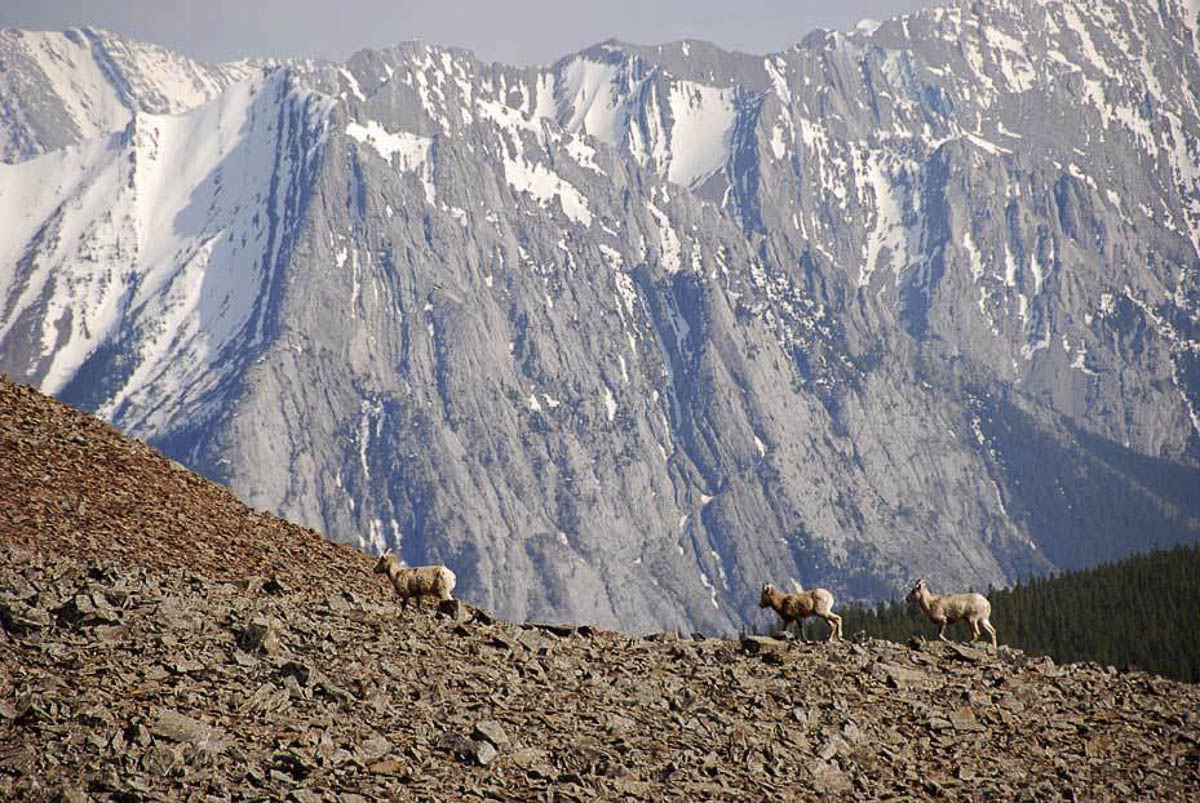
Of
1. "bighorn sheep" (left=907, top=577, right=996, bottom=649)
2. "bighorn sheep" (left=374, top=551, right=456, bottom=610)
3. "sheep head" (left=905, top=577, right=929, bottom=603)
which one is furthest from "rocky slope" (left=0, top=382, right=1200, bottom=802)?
"sheep head" (left=905, top=577, right=929, bottom=603)

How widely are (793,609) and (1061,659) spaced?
112100 mm

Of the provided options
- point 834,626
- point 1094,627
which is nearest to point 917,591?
point 834,626

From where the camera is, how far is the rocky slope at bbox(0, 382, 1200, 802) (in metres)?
36.5

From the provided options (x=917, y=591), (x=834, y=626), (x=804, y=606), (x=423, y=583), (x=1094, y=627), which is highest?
(x=423, y=583)

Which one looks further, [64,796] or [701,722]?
[701,722]

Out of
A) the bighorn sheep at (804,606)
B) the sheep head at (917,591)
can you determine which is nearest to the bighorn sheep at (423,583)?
the bighorn sheep at (804,606)

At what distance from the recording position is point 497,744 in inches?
1571

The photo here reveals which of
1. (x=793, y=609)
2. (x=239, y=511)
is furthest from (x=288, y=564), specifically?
(x=793, y=609)

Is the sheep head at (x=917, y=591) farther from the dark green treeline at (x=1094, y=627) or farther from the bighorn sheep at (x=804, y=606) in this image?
the dark green treeline at (x=1094, y=627)

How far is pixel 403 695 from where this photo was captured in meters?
42.1

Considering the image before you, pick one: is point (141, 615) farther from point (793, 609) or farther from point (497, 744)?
point (793, 609)

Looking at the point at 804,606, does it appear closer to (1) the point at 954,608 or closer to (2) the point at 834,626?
(2) the point at 834,626

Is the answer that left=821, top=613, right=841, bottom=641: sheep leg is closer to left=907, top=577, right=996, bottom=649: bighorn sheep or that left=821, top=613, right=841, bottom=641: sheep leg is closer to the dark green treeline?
left=907, top=577, right=996, bottom=649: bighorn sheep

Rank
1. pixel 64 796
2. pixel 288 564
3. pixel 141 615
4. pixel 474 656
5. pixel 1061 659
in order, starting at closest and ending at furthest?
pixel 64 796
pixel 141 615
pixel 474 656
pixel 288 564
pixel 1061 659
